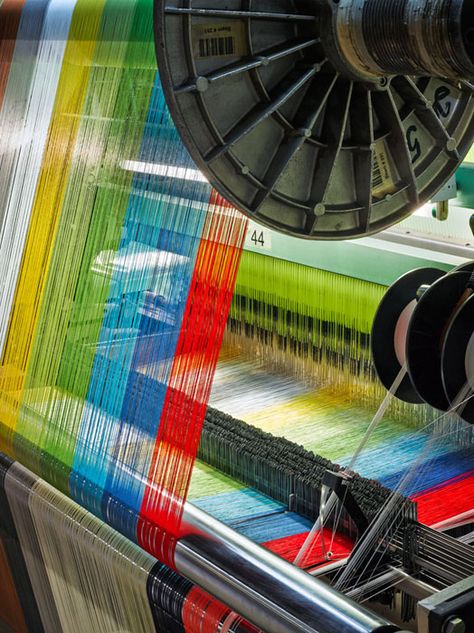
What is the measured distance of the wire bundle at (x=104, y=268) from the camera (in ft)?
8.00

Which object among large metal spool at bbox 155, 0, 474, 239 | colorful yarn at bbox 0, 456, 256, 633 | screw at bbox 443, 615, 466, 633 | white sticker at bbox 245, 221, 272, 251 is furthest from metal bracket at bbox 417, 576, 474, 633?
white sticker at bbox 245, 221, 272, 251

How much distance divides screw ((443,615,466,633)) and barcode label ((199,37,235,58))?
1160 mm

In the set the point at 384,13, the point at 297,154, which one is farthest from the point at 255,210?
the point at 384,13

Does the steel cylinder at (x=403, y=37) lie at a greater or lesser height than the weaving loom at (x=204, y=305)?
greater

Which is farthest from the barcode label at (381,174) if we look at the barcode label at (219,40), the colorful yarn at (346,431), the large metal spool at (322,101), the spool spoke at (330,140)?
the colorful yarn at (346,431)

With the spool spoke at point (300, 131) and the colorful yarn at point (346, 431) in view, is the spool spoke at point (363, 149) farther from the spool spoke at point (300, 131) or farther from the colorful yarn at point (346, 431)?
the colorful yarn at point (346, 431)

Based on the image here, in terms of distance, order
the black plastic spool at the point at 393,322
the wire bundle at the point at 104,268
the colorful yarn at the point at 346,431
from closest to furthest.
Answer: the wire bundle at the point at 104,268
the black plastic spool at the point at 393,322
the colorful yarn at the point at 346,431

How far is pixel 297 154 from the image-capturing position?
1.99 meters

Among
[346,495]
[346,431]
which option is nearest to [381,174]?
[346,495]

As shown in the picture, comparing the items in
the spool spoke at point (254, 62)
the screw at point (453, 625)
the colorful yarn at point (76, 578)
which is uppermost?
the spool spoke at point (254, 62)

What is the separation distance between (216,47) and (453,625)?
1.18 meters

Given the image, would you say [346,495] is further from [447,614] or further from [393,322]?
[447,614]

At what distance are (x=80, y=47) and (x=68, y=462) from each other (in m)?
1.20

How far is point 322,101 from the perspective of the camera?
6.38ft
